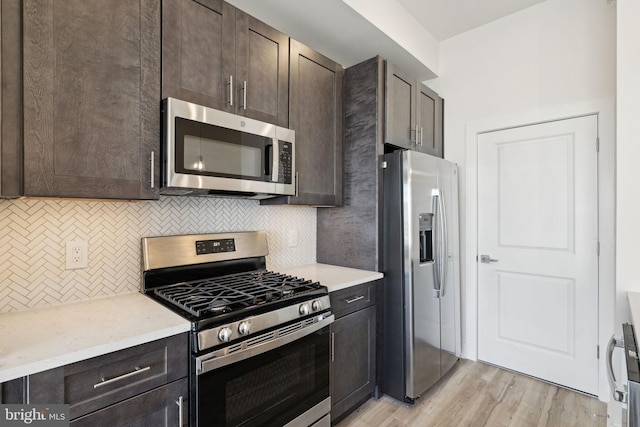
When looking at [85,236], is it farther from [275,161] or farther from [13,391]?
[275,161]

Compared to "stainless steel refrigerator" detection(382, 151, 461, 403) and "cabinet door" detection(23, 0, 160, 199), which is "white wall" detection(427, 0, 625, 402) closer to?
"stainless steel refrigerator" detection(382, 151, 461, 403)

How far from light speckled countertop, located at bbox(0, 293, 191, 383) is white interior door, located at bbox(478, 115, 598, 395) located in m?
2.52

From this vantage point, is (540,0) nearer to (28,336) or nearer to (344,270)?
(344,270)

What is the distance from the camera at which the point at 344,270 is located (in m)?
2.33

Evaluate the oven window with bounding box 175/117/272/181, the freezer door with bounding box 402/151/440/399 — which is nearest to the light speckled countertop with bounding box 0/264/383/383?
the oven window with bounding box 175/117/272/181

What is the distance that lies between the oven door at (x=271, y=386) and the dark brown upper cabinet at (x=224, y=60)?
3.97ft

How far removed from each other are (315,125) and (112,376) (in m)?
1.73

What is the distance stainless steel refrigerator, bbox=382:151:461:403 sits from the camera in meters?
2.17

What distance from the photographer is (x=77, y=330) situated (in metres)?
1.15

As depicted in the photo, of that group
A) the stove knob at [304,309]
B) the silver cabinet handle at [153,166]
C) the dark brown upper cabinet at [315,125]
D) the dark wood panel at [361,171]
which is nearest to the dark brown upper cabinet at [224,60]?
the dark brown upper cabinet at [315,125]

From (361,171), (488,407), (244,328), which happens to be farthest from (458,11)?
(488,407)

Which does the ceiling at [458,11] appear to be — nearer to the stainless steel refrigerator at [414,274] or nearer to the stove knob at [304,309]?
the stainless steel refrigerator at [414,274]

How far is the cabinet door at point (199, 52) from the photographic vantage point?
1482 mm

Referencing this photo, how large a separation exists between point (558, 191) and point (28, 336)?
10.3ft
